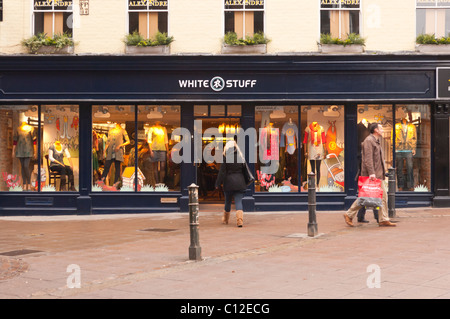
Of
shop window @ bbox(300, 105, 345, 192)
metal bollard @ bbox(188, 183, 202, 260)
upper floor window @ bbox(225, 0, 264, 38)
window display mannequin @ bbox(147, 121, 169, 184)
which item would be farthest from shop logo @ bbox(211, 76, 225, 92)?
metal bollard @ bbox(188, 183, 202, 260)

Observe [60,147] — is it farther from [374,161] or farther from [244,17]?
[374,161]

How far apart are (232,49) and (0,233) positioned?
7482 mm

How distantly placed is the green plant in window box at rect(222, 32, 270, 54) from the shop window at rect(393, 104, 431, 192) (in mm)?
3998

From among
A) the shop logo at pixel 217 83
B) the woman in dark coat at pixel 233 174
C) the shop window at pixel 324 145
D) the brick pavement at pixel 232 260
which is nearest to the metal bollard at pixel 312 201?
the brick pavement at pixel 232 260

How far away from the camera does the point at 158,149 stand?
16.5 m

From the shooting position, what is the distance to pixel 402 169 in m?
16.4

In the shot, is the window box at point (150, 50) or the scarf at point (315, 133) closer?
the window box at point (150, 50)

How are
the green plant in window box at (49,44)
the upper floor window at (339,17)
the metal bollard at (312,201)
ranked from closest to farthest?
1. the metal bollard at (312,201)
2. the green plant in window box at (49,44)
3. the upper floor window at (339,17)

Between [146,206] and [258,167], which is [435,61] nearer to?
[258,167]

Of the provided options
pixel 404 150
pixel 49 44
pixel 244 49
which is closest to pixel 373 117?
pixel 404 150

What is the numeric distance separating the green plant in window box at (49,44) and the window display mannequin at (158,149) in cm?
309

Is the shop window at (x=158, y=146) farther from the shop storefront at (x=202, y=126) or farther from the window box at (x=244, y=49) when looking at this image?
the window box at (x=244, y=49)

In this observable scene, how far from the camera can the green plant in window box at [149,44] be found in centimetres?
1597

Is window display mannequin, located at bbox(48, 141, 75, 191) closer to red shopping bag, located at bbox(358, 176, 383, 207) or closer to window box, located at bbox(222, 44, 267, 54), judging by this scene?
window box, located at bbox(222, 44, 267, 54)
